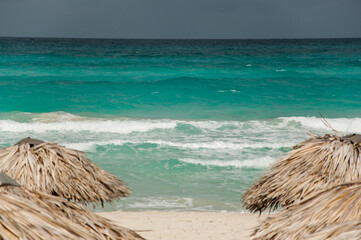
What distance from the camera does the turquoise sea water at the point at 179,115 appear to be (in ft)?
31.4

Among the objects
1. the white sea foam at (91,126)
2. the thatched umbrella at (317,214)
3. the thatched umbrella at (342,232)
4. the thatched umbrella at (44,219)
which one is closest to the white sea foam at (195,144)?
the white sea foam at (91,126)

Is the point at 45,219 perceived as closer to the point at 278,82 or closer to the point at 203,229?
the point at 203,229

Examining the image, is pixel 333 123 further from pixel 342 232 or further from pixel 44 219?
pixel 44 219

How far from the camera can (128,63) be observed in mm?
36500

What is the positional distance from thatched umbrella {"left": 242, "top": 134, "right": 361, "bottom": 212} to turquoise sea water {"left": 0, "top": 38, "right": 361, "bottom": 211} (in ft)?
10.9

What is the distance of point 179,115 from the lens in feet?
58.6

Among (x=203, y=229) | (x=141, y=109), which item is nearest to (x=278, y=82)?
(x=141, y=109)

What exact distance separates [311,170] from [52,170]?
2.46 meters

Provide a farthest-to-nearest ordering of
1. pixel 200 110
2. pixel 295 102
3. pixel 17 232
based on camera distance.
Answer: pixel 295 102 → pixel 200 110 → pixel 17 232

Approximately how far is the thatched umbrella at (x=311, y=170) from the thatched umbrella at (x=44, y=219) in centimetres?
227

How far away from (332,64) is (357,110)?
709 inches

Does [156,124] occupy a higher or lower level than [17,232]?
lower

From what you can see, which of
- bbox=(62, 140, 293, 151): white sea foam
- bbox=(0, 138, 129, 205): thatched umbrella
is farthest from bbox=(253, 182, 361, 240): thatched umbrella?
bbox=(62, 140, 293, 151): white sea foam

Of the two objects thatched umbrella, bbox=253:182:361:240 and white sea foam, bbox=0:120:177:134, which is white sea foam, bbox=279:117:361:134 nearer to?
white sea foam, bbox=0:120:177:134
